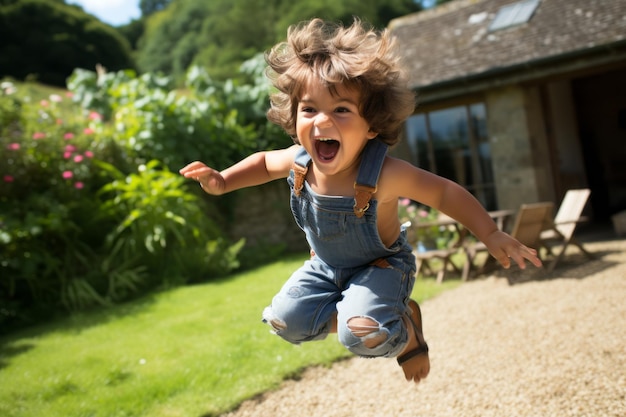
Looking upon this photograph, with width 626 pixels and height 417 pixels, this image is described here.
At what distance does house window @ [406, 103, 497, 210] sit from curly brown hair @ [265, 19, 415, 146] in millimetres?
9067

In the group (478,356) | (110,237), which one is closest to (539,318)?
(478,356)

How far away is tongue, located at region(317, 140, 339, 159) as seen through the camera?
91.0 inches

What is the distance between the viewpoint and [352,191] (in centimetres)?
243

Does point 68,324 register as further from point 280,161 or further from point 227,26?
point 227,26

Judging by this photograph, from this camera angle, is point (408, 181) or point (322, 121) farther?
point (408, 181)

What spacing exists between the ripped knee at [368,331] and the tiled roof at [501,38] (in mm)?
7716

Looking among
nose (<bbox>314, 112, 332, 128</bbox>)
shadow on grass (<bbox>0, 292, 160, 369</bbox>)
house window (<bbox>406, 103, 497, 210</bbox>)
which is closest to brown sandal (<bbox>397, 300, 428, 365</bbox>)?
nose (<bbox>314, 112, 332, 128</bbox>)

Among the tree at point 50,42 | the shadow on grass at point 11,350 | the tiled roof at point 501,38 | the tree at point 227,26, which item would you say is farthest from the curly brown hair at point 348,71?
the tree at point 50,42

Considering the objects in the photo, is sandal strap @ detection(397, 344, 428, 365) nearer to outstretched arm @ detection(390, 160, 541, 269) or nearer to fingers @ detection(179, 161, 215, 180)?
outstretched arm @ detection(390, 160, 541, 269)

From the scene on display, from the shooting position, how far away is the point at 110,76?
998 cm

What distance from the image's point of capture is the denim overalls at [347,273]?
2.36m

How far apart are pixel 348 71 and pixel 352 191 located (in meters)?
0.49

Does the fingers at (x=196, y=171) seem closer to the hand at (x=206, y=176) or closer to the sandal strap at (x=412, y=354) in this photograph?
the hand at (x=206, y=176)

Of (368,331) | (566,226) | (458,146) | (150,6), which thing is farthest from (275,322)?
(150,6)
